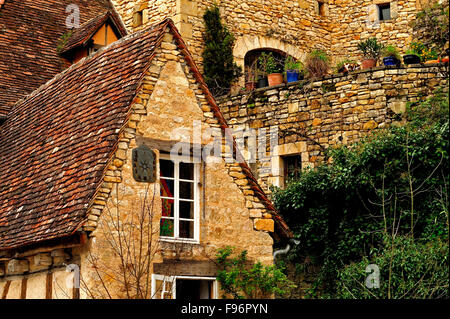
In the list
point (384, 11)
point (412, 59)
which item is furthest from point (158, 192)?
point (384, 11)

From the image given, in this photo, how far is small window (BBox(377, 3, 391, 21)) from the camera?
20.2 metres

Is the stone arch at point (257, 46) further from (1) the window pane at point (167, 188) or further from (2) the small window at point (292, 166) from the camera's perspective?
(1) the window pane at point (167, 188)

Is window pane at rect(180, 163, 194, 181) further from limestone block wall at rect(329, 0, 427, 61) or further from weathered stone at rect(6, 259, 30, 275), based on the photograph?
limestone block wall at rect(329, 0, 427, 61)

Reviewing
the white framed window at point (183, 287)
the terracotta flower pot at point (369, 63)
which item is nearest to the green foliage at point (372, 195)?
the terracotta flower pot at point (369, 63)

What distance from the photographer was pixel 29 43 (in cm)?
1609

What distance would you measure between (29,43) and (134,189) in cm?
702

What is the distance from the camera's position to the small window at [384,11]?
20.2m

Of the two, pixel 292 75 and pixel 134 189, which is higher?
pixel 292 75

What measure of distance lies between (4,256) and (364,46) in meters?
8.78

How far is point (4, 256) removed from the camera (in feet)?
35.5

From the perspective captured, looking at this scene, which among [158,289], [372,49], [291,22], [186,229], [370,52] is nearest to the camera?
[158,289]

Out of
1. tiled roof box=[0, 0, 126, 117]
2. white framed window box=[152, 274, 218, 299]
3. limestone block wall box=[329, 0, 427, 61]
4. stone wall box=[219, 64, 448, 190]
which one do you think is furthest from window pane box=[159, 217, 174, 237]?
limestone block wall box=[329, 0, 427, 61]

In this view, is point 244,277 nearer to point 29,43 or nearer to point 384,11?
point 29,43
